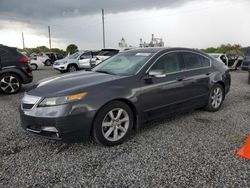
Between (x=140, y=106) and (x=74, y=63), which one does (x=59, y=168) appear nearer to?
(x=140, y=106)

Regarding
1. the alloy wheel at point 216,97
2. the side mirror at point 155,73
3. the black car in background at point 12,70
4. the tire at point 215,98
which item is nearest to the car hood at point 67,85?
the side mirror at point 155,73

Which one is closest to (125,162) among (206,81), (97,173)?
(97,173)

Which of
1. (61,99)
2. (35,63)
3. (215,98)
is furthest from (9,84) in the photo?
(35,63)

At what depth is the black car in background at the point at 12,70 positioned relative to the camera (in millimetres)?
6867

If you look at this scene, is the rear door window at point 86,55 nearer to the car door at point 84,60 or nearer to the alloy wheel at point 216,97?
the car door at point 84,60

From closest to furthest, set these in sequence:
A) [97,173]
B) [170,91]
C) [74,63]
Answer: [97,173] → [170,91] → [74,63]

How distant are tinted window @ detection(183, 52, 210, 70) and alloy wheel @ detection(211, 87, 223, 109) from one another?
2.18 ft

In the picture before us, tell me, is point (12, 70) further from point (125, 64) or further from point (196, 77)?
point (196, 77)

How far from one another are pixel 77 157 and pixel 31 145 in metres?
A: 0.89

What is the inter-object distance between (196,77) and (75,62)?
38.1 feet

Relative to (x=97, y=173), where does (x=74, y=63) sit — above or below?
above

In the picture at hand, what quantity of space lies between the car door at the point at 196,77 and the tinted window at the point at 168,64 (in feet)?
0.71

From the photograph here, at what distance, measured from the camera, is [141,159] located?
9.35 feet

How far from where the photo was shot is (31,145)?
130 inches
